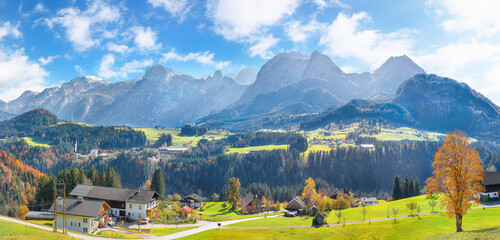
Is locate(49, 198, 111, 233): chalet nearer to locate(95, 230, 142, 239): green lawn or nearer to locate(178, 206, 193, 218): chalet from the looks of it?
locate(95, 230, 142, 239): green lawn

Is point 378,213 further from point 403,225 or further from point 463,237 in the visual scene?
point 463,237

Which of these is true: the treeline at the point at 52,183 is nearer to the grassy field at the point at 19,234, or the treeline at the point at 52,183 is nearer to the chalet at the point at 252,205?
the grassy field at the point at 19,234

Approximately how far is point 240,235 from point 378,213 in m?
39.2

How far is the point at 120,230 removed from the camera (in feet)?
251

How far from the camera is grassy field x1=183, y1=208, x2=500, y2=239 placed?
49.8 meters

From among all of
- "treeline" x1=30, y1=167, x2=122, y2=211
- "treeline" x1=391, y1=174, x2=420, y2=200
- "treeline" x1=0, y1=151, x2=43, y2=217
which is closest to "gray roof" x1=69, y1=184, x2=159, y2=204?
"treeline" x1=30, y1=167, x2=122, y2=211

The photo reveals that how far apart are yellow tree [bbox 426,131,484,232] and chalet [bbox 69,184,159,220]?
78.0 metres

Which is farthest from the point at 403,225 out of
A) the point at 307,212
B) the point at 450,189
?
the point at 307,212

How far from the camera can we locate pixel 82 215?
71.4 meters

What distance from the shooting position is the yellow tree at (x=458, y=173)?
4353 cm

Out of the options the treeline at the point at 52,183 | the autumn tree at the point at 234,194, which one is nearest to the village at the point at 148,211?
the autumn tree at the point at 234,194

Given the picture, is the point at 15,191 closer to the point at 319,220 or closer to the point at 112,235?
the point at 112,235

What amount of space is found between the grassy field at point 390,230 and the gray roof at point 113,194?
A: 3039 cm

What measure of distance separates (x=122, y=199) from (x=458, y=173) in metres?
87.1
